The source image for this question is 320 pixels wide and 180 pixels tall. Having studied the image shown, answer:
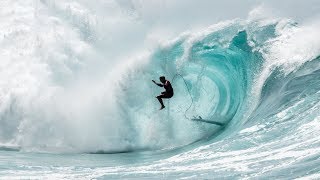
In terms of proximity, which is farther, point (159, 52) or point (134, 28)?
point (134, 28)

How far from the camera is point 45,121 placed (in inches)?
701

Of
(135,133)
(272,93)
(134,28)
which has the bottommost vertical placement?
(135,133)

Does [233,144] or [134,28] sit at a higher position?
[134,28]

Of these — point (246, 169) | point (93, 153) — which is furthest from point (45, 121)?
point (246, 169)

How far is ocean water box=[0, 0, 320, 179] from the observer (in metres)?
14.6

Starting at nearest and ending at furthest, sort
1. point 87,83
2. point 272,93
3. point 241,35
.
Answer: point 272,93
point 87,83
point 241,35

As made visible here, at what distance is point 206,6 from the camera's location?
23797 millimetres

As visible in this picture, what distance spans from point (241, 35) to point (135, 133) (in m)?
5.99

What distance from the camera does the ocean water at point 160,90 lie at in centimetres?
1456

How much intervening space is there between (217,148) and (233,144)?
447 mm

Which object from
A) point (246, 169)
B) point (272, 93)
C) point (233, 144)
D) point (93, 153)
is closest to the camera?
point (246, 169)

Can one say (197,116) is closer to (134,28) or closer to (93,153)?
(93,153)

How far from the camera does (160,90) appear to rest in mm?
18906

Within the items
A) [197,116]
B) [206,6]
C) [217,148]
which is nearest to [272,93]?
[197,116]
